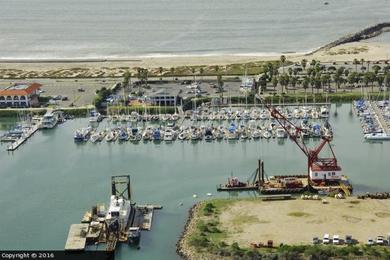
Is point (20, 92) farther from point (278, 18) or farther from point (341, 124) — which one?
point (278, 18)

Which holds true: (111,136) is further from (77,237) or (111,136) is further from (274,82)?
(77,237)

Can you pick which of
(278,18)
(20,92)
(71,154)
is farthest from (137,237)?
(278,18)

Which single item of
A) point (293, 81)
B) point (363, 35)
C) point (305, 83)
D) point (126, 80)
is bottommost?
point (305, 83)

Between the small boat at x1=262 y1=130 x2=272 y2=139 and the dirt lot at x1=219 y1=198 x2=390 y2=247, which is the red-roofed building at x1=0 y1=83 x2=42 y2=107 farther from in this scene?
the dirt lot at x1=219 y1=198 x2=390 y2=247

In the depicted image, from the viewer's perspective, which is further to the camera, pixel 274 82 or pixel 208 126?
pixel 274 82

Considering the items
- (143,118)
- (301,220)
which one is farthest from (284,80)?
(301,220)
